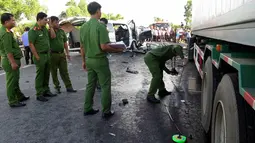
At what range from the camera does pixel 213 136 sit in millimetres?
2496

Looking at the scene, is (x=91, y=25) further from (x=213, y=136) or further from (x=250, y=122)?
(x=250, y=122)

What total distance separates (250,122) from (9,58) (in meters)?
4.07

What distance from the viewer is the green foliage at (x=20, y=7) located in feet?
86.8

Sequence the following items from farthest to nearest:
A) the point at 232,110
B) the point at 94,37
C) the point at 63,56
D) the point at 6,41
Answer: the point at 63,56
the point at 6,41
the point at 94,37
the point at 232,110

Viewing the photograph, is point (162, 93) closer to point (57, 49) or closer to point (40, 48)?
point (57, 49)

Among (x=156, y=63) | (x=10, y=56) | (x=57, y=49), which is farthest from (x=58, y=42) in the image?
(x=156, y=63)

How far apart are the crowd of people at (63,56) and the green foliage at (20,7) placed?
23976 millimetres

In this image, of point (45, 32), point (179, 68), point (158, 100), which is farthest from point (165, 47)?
point (179, 68)

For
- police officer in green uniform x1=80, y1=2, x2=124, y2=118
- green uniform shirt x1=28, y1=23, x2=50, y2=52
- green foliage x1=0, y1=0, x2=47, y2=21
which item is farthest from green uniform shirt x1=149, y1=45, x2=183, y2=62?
green foliage x1=0, y1=0, x2=47, y2=21

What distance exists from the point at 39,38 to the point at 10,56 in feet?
2.46

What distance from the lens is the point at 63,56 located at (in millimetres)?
5574

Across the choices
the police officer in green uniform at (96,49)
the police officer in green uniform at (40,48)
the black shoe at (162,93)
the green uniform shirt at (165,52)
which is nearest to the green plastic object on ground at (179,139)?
the police officer in green uniform at (96,49)

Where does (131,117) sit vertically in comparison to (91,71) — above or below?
below

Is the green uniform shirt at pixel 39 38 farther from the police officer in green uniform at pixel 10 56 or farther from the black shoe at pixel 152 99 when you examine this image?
the black shoe at pixel 152 99
